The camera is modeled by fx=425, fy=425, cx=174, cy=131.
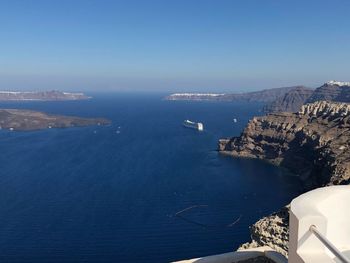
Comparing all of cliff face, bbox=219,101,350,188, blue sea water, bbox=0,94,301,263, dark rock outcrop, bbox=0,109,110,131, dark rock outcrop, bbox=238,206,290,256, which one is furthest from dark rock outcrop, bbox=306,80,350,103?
dark rock outcrop, bbox=238,206,290,256

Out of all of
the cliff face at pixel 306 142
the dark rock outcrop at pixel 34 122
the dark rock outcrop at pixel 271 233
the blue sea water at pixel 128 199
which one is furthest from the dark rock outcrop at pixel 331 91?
the dark rock outcrop at pixel 271 233

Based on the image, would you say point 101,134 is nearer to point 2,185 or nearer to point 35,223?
point 2,185

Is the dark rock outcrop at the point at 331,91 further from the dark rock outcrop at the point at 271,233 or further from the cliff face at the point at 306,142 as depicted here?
the dark rock outcrop at the point at 271,233

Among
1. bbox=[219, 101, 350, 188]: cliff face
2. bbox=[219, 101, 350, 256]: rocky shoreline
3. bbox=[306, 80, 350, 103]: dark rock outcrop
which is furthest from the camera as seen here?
bbox=[306, 80, 350, 103]: dark rock outcrop

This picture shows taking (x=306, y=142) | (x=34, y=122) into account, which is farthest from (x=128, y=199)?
(x=34, y=122)

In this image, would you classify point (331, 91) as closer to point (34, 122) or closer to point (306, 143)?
point (306, 143)

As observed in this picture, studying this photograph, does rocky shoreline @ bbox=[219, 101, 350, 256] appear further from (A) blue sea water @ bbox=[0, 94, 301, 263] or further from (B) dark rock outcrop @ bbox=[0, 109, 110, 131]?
(B) dark rock outcrop @ bbox=[0, 109, 110, 131]

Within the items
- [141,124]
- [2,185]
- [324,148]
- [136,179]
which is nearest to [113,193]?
[136,179]
